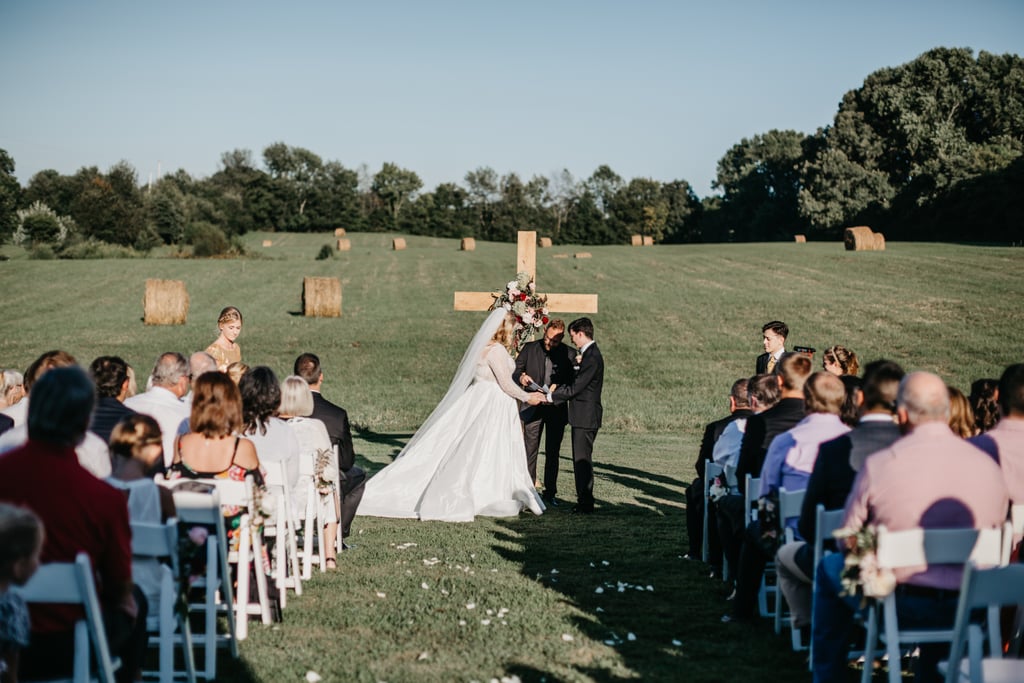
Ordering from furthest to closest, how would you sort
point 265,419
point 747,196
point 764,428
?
point 747,196, point 265,419, point 764,428

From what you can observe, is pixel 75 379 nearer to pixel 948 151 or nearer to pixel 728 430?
pixel 728 430

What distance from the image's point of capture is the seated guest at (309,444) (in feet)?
25.9

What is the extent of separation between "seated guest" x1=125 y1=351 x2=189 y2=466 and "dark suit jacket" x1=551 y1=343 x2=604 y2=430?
197 inches

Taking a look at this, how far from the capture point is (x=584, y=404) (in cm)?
1142

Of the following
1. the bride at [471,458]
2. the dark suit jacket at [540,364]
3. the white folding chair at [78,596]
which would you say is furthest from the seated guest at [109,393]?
the dark suit jacket at [540,364]

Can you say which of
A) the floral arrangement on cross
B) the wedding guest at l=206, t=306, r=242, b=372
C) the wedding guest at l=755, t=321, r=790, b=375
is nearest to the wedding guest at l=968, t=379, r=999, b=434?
the wedding guest at l=755, t=321, r=790, b=375

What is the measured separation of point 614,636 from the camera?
21.2 ft

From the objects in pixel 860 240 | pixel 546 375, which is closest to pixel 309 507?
pixel 546 375

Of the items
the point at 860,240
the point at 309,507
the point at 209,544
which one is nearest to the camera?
the point at 209,544

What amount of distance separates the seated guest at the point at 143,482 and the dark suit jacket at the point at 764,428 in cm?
416

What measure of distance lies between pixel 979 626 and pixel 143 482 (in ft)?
13.5

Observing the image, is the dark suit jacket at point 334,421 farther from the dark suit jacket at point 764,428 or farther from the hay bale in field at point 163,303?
the hay bale in field at point 163,303

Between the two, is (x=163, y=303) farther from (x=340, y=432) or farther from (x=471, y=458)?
(x=340, y=432)

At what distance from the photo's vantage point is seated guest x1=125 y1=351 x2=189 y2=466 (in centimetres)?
732
